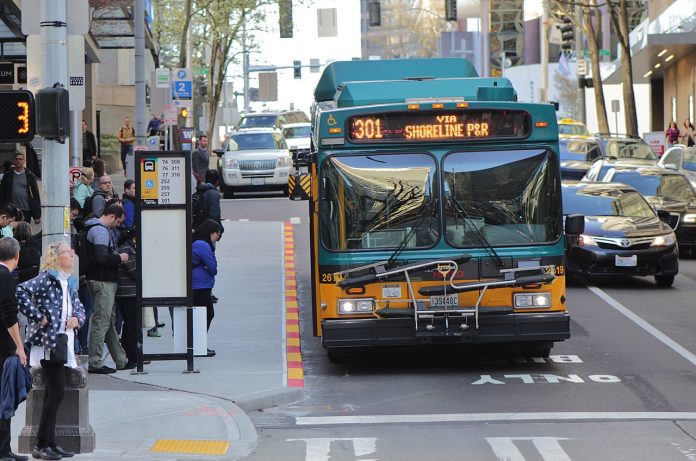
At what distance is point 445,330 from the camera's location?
1338cm

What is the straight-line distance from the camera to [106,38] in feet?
122

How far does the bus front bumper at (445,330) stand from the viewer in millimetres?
13383

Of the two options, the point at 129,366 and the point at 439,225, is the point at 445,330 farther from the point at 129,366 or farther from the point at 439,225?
the point at 129,366

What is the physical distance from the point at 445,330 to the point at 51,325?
4.79 m

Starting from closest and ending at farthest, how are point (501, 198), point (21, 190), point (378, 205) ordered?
point (378, 205) → point (501, 198) → point (21, 190)

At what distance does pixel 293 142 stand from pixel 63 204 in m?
35.6

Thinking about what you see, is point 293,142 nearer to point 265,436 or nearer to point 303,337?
point 303,337

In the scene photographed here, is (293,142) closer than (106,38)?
No

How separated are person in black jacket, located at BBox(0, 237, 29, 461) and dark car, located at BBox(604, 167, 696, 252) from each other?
666 inches

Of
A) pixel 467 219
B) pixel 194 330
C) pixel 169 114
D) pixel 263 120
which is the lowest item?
pixel 194 330

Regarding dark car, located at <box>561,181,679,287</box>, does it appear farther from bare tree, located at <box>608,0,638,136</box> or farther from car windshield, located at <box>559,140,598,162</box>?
bare tree, located at <box>608,0,638,136</box>

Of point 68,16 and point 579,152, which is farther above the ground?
point 68,16

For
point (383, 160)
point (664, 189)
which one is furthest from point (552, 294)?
point (664, 189)

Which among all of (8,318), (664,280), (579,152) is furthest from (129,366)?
(579,152)
